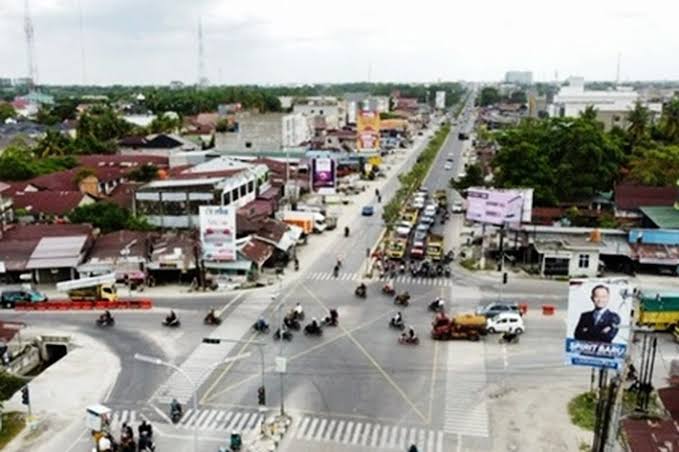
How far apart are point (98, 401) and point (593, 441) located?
72.4 feet

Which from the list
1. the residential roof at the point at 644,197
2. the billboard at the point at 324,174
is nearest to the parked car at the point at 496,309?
the residential roof at the point at 644,197

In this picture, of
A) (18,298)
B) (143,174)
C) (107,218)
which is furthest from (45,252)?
(143,174)

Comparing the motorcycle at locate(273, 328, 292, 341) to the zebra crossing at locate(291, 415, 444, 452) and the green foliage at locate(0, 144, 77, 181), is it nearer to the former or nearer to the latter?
the zebra crossing at locate(291, 415, 444, 452)

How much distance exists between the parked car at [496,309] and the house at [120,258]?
24.6 m

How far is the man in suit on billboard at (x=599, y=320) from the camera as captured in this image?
24156 mm

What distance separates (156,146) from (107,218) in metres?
51.5

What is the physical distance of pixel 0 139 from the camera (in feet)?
378

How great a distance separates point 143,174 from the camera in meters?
84.4

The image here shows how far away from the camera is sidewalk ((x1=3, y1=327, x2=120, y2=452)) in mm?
27703

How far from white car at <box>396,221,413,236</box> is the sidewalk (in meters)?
31.0

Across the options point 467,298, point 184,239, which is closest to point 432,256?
point 467,298

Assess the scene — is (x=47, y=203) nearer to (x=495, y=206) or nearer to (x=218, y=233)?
(x=218, y=233)

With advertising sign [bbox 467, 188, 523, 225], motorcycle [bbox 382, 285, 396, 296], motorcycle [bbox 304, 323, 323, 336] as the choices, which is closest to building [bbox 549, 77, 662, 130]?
advertising sign [bbox 467, 188, 523, 225]

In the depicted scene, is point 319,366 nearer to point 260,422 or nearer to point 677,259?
point 260,422
